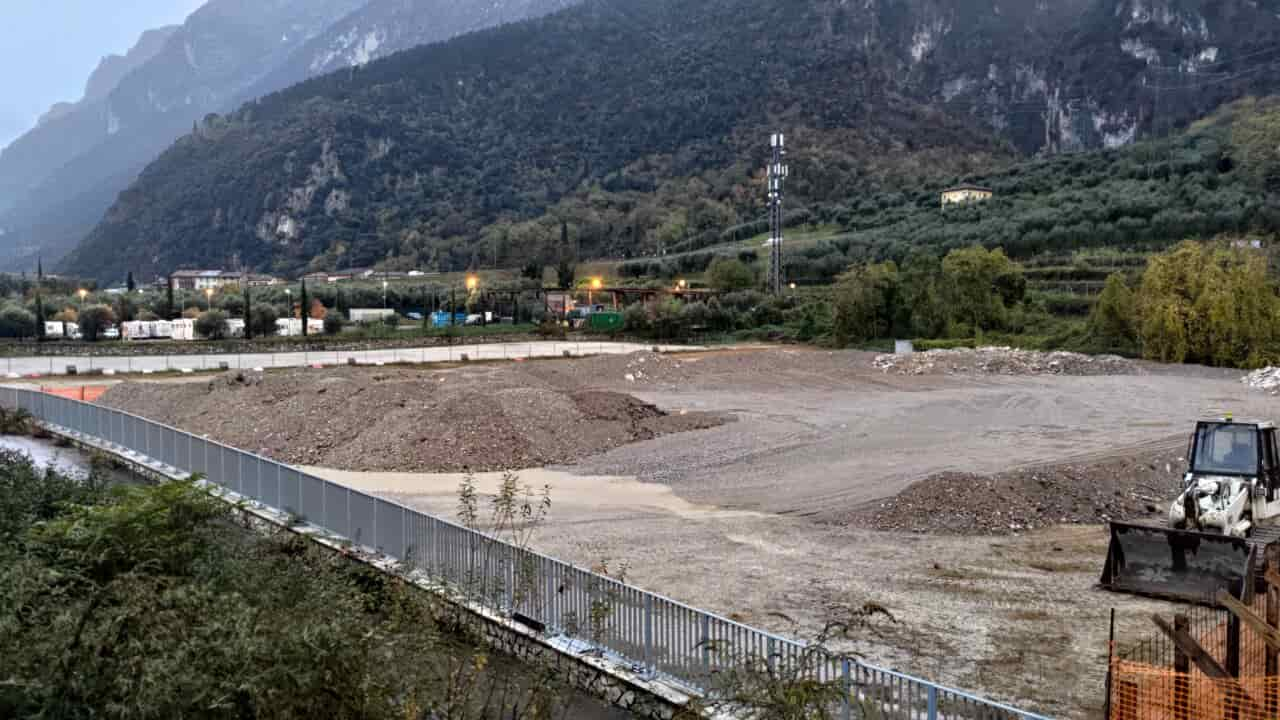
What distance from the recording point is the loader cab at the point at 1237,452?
1661 centimetres

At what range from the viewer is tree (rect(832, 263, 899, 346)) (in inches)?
2822

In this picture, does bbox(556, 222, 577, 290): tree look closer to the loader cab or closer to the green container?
the green container

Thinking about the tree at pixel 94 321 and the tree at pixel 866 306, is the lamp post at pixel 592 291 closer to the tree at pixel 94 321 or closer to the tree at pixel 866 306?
the tree at pixel 866 306

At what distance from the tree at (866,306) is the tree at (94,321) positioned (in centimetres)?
5389

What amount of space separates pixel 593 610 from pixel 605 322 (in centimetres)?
7931

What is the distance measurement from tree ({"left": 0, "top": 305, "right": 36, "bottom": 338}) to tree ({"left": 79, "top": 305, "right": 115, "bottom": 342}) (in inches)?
110

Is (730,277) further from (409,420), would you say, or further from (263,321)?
(409,420)

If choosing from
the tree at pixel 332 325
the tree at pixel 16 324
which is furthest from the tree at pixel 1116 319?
the tree at pixel 16 324

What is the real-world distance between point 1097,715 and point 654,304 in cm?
7622

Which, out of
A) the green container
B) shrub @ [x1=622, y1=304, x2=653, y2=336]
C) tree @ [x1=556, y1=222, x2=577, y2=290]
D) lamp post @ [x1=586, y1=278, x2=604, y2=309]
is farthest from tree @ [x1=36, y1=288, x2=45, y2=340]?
tree @ [x1=556, y1=222, x2=577, y2=290]

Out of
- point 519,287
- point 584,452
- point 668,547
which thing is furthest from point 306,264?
point 668,547

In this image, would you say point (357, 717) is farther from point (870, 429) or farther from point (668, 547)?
point (870, 429)

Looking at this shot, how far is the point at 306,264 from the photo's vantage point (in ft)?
604

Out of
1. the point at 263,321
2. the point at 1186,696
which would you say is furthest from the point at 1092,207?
the point at 1186,696
